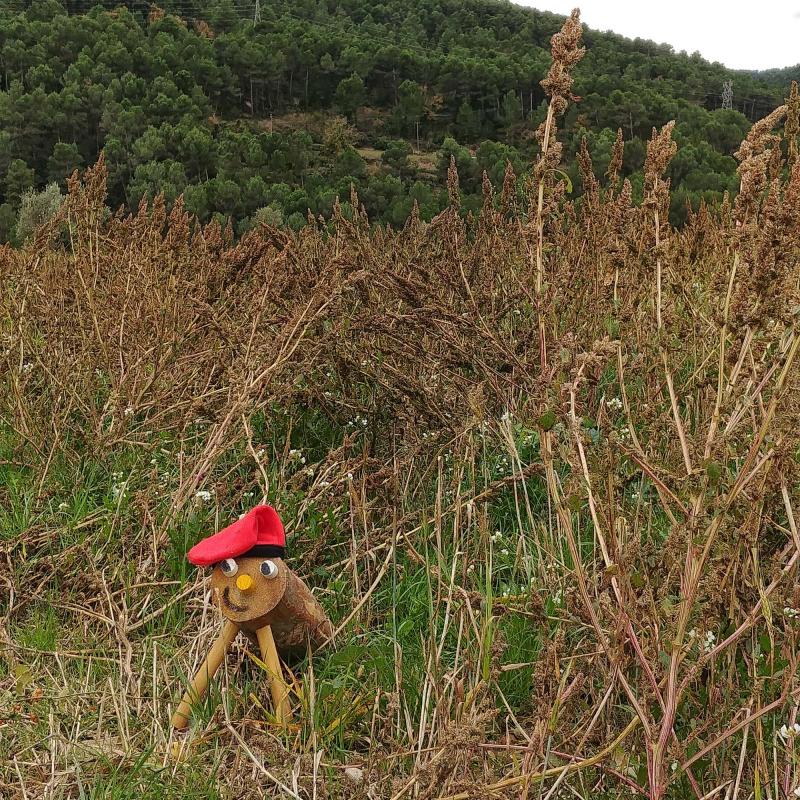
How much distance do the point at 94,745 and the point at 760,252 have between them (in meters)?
1.65

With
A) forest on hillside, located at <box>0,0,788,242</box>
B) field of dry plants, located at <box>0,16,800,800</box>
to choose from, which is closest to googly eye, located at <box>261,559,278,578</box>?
field of dry plants, located at <box>0,16,800,800</box>

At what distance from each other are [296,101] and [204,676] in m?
79.5

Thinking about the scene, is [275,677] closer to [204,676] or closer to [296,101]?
[204,676]

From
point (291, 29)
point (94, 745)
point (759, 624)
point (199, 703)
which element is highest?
point (291, 29)

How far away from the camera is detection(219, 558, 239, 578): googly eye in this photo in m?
1.60

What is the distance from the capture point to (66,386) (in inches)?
116

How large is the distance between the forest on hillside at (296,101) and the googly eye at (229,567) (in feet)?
95.7

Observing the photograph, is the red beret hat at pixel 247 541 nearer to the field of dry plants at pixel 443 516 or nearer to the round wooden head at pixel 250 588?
the round wooden head at pixel 250 588

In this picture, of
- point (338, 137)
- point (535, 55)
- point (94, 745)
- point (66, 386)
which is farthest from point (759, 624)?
point (535, 55)

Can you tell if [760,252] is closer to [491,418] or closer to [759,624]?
[759,624]

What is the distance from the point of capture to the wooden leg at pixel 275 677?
1616mm

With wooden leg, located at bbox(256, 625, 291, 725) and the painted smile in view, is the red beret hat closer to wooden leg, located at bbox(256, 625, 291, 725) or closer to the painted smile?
the painted smile

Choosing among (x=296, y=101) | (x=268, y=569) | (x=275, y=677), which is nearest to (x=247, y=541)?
(x=268, y=569)

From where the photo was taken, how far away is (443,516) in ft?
7.34
